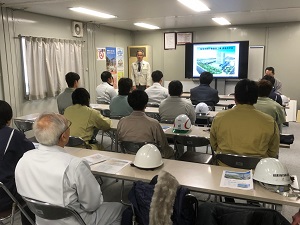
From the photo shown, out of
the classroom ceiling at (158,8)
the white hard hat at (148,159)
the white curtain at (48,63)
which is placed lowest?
the white hard hat at (148,159)

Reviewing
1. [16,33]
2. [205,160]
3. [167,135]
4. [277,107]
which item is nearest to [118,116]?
[167,135]

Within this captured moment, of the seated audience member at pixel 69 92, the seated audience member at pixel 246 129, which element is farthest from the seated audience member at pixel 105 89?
the seated audience member at pixel 246 129

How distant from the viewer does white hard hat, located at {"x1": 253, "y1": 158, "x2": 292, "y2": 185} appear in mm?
1866

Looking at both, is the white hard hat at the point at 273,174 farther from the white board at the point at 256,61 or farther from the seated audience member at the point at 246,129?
the white board at the point at 256,61

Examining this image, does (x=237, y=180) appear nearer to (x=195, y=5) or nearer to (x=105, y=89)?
(x=195, y=5)

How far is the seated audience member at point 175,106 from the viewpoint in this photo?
12.8 feet

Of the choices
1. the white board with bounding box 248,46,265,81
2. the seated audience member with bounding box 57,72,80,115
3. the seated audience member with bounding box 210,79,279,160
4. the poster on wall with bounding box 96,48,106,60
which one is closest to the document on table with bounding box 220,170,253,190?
the seated audience member with bounding box 210,79,279,160

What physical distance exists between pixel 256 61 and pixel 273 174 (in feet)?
22.1

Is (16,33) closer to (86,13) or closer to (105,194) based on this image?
(86,13)

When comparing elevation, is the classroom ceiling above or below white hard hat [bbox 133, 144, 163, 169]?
above

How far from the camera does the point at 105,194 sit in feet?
11.4

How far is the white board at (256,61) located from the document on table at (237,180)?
6.43m

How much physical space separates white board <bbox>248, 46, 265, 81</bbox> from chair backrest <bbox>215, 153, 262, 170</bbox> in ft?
20.4

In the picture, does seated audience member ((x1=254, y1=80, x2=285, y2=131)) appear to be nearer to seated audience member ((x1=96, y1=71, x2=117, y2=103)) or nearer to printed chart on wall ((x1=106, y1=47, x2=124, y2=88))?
seated audience member ((x1=96, y1=71, x2=117, y2=103))
